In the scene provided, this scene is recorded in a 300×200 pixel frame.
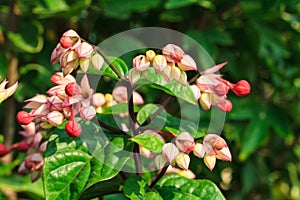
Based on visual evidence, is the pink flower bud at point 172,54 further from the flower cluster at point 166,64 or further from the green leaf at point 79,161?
the green leaf at point 79,161

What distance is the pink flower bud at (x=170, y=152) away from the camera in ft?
3.24

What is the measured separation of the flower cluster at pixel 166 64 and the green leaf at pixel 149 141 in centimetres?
10

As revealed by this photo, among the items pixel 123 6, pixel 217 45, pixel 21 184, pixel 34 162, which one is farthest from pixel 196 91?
pixel 217 45

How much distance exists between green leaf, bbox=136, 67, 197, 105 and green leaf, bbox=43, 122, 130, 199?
12 cm

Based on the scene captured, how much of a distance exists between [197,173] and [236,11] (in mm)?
584

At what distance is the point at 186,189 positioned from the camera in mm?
1074

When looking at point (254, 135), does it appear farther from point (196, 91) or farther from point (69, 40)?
point (69, 40)

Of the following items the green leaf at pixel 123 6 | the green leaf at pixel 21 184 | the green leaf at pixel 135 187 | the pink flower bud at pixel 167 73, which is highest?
the pink flower bud at pixel 167 73

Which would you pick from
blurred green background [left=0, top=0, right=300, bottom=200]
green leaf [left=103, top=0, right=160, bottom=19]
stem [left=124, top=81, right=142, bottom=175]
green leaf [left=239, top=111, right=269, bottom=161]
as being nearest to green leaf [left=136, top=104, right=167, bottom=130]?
stem [left=124, top=81, right=142, bottom=175]

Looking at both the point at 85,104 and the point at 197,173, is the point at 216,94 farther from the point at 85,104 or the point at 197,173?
the point at 197,173

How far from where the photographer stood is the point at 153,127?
1.09m

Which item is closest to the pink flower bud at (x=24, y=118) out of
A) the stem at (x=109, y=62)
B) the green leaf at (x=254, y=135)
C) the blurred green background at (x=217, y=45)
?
the stem at (x=109, y=62)

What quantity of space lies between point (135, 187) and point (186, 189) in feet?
0.32

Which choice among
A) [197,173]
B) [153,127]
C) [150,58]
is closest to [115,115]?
[153,127]
